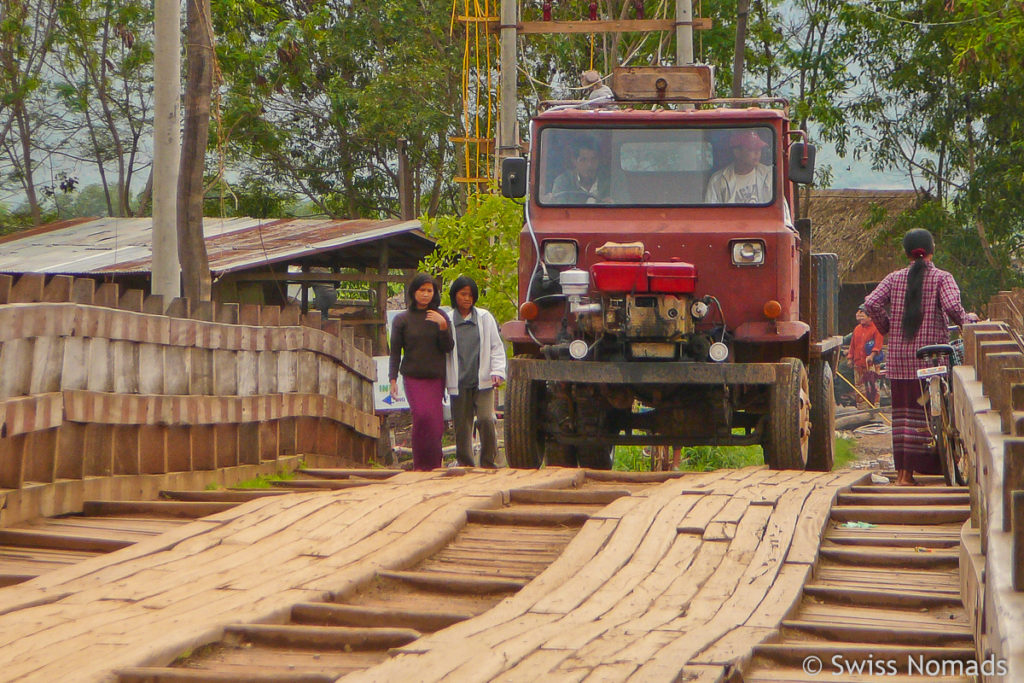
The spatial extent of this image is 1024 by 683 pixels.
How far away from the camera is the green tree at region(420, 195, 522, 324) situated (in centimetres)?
1452

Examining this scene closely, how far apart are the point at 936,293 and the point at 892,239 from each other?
66.3 feet

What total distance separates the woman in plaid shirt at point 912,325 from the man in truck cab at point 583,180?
199 centimetres

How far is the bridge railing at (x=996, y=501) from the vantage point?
2623 mm

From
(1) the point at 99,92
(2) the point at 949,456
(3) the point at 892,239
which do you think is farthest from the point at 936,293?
(1) the point at 99,92

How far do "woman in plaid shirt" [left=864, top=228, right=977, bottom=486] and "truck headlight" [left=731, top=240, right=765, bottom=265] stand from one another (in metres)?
0.77

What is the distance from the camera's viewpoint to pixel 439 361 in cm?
899

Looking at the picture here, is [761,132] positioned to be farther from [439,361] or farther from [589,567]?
[589,567]

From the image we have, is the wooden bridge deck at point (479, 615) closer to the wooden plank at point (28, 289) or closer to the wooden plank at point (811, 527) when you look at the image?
the wooden plank at point (811, 527)

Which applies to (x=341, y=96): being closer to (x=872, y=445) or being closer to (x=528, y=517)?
(x=872, y=445)

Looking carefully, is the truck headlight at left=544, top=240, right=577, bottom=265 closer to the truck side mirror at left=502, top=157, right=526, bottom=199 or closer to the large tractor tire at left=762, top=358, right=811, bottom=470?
the truck side mirror at left=502, top=157, right=526, bottom=199

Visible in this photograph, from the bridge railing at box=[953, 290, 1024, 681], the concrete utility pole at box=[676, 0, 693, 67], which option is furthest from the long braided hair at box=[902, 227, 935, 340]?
the concrete utility pole at box=[676, 0, 693, 67]

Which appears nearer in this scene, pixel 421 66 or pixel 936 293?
pixel 936 293

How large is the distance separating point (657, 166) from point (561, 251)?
0.93 meters

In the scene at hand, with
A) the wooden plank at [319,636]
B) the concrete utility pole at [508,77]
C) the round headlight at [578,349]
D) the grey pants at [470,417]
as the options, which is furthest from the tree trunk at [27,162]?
the wooden plank at [319,636]
